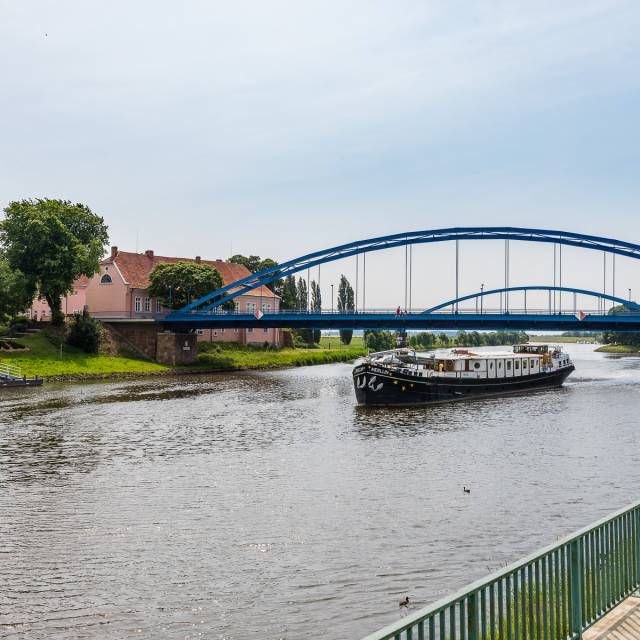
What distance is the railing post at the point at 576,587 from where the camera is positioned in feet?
27.6

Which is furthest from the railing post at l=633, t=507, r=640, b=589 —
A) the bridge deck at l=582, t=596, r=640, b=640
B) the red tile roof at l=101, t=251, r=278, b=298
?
the red tile roof at l=101, t=251, r=278, b=298

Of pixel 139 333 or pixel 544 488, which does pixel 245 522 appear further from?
pixel 139 333

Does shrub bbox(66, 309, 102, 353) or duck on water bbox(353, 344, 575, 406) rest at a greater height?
shrub bbox(66, 309, 102, 353)

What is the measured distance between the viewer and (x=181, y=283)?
8862 cm

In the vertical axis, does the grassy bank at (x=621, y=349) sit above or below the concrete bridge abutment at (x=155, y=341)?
below

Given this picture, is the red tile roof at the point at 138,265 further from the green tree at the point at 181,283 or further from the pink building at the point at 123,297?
the green tree at the point at 181,283

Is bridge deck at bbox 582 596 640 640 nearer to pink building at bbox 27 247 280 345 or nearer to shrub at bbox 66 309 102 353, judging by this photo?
shrub at bbox 66 309 102 353

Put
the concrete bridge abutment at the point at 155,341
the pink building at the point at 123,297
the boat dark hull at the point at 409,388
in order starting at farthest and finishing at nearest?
the pink building at the point at 123,297
the concrete bridge abutment at the point at 155,341
the boat dark hull at the point at 409,388

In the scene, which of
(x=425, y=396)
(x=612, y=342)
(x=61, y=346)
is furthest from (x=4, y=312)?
(x=612, y=342)

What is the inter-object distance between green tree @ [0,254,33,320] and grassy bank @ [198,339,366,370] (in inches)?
844

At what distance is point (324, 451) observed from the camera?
30344mm

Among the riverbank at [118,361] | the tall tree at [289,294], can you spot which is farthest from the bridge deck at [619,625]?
the tall tree at [289,294]

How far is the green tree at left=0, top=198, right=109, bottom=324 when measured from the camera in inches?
2813

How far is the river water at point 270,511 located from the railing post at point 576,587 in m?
5.24
